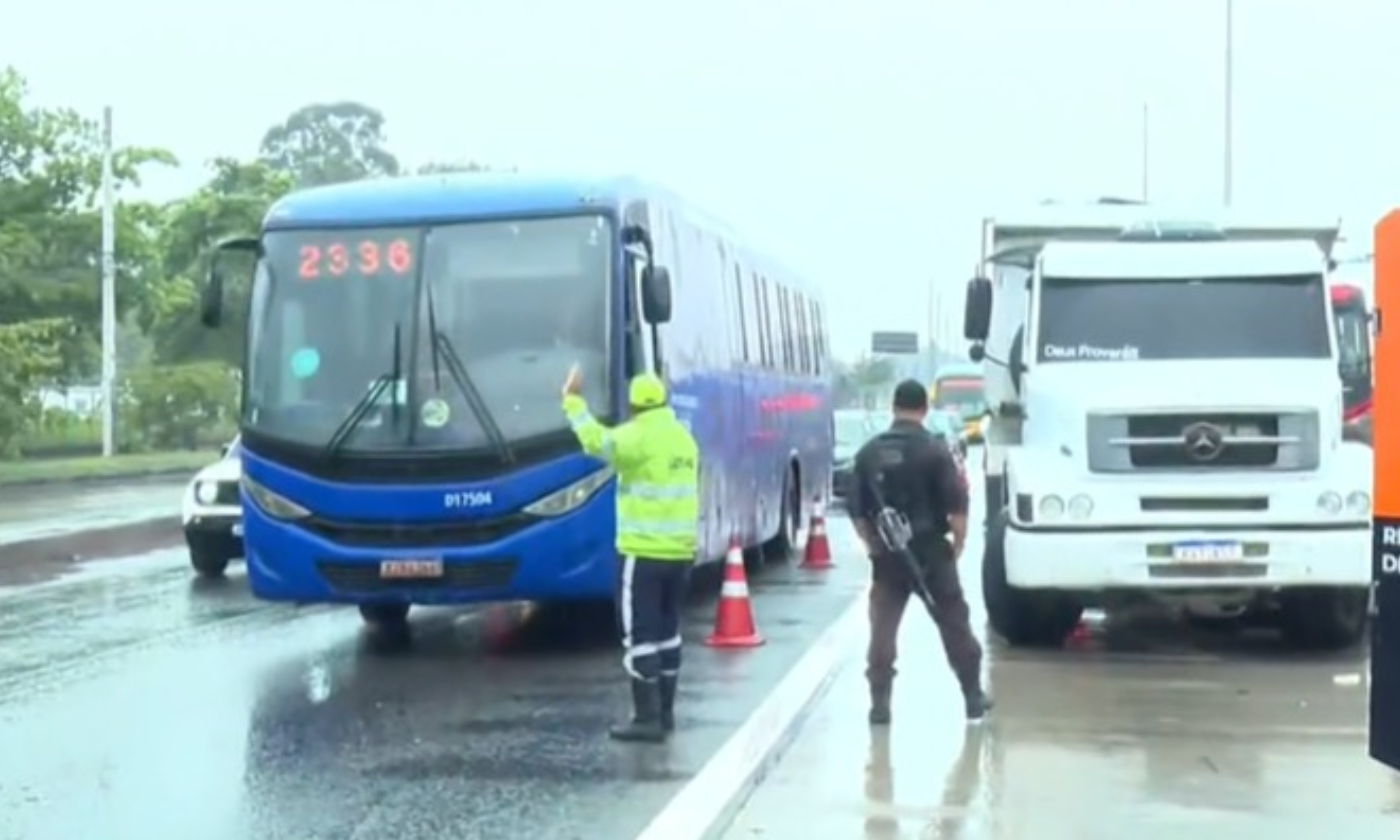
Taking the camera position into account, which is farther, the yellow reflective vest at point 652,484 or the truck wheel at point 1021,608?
the truck wheel at point 1021,608

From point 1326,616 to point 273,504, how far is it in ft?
23.0

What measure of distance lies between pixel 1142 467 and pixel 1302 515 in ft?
3.41

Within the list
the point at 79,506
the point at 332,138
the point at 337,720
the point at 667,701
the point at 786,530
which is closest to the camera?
the point at 667,701

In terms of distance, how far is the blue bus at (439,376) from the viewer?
14578mm

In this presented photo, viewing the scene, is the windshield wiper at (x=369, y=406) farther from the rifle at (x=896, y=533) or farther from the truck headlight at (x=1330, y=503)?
the truck headlight at (x=1330, y=503)

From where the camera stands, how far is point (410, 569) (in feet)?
47.8

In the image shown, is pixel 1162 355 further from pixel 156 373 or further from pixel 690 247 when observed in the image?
pixel 156 373

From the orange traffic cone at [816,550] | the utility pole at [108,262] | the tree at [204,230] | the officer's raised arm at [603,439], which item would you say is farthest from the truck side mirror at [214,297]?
the tree at [204,230]

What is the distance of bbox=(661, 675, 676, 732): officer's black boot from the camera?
11617mm

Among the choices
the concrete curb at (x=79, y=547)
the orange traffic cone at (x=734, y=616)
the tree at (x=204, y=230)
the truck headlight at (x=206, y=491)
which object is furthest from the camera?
the tree at (x=204, y=230)

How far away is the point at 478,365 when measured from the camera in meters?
14.8

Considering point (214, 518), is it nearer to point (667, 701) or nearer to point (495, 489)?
point (495, 489)

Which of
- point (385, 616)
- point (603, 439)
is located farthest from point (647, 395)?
point (385, 616)

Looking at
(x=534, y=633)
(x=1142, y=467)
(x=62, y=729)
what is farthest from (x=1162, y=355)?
(x=62, y=729)
